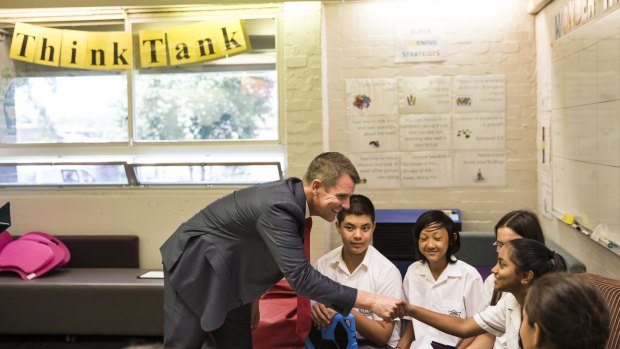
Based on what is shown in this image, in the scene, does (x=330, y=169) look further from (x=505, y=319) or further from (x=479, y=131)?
(x=479, y=131)

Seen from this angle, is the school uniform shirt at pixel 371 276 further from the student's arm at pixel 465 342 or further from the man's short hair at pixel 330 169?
the man's short hair at pixel 330 169

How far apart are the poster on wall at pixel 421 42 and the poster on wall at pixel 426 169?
0.67m

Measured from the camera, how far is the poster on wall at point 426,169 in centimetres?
473

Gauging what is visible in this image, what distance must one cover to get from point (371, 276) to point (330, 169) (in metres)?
0.73

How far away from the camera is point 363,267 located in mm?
3025

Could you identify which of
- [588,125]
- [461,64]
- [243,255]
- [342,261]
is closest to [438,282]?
[342,261]

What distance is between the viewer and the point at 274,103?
485cm

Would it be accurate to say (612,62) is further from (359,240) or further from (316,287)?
(316,287)

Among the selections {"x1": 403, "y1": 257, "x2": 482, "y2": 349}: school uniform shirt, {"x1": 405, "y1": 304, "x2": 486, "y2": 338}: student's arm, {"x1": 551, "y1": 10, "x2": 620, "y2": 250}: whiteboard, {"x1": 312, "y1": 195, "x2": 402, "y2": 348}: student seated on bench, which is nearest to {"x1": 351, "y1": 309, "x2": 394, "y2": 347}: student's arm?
{"x1": 312, "y1": 195, "x2": 402, "y2": 348}: student seated on bench

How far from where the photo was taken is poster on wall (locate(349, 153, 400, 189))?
4.77 meters

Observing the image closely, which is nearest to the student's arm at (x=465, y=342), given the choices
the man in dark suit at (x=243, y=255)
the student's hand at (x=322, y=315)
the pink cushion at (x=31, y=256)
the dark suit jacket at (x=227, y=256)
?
the man in dark suit at (x=243, y=255)

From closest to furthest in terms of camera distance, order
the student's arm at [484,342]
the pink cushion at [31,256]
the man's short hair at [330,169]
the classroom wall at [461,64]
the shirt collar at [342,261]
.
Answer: the man's short hair at [330,169]
the student's arm at [484,342]
the shirt collar at [342,261]
the pink cushion at [31,256]
the classroom wall at [461,64]

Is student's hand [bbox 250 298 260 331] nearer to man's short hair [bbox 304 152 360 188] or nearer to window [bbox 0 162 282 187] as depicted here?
man's short hair [bbox 304 152 360 188]

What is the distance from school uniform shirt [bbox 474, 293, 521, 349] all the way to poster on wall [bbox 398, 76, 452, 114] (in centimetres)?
241
